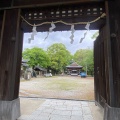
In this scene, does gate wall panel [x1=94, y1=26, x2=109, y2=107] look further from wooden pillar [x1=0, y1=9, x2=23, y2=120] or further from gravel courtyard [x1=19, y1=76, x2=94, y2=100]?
gravel courtyard [x1=19, y1=76, x2=94, y2=100]

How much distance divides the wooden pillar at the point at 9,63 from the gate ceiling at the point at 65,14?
31 centimetres

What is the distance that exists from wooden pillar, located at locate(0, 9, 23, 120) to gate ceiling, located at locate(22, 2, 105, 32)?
310 millimetres

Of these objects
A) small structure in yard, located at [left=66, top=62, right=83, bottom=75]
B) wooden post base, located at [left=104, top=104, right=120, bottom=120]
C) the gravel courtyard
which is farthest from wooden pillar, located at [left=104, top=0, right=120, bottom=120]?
small structure in yard, located at [left=66, top=62, right=83, bottom=75]

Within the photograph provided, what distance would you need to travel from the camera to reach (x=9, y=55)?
9.40ft

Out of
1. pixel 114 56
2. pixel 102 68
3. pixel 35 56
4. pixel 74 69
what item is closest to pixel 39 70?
pixel 35 56

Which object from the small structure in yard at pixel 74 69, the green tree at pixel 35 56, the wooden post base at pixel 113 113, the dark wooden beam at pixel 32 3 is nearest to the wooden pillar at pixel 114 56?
the wooden post base at pixel 113 113

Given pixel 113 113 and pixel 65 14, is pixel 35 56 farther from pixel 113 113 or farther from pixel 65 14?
pixel 113 113

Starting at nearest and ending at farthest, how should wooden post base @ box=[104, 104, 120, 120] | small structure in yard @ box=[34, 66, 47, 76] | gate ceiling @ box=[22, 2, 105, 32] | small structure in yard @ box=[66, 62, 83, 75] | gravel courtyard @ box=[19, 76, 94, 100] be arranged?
wooden post base @ box=[104, 104, 120, 120] < gate ceiling @ box=[22, 2, 105, 32] < gravel courtyard @ box=[19, 76, 94, 100] < small structure in yard @ box=[34, 66, 47, 76] < small structure in yard @ box=[66, 62, 83, 75]

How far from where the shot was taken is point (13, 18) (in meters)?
3.01

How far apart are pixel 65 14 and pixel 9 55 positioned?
1.66m

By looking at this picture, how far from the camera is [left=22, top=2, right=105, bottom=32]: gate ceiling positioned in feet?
9.70

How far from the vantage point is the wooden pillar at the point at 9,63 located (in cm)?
270

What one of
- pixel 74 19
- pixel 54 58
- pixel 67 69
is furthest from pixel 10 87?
pixel 67 69

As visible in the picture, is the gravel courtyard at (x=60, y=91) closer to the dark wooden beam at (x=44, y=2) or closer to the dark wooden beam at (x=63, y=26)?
the dark wooden beam at (x=63, y=26)
